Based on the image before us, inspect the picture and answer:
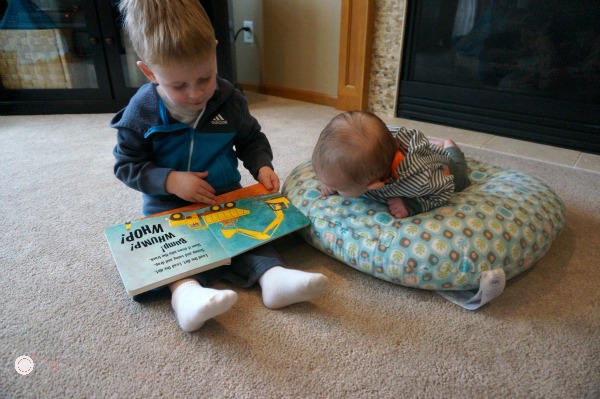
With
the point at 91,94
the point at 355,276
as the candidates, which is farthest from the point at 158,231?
the point at 91,94

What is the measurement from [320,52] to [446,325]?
5.72ft

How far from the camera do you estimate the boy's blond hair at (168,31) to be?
748 mm

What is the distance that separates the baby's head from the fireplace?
3.80 ft

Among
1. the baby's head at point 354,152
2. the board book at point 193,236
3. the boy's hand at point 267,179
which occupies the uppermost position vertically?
the baby's head at point 354,152

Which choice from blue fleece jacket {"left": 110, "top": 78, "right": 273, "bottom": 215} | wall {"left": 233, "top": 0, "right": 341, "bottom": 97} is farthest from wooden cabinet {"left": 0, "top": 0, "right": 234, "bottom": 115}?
blue fleece jacket {"left": 110, "top": 78, "right": 273, "bottom": 215}

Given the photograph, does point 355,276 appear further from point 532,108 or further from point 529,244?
point 532,108

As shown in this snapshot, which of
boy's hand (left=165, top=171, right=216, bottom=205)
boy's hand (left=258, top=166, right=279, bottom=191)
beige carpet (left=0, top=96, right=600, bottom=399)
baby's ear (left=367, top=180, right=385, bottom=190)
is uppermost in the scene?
baby's ear (left=367, top=180, right=385, bottom=190)

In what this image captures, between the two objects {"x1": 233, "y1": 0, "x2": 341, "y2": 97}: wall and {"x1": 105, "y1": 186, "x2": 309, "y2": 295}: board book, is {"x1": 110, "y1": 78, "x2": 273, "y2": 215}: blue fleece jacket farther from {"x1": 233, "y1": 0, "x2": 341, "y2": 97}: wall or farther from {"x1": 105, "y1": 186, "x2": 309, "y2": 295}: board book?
{"x1": 233, "y1": 0, "x2": 341, "y2": 97}: wall

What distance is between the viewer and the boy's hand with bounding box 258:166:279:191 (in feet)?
3.34

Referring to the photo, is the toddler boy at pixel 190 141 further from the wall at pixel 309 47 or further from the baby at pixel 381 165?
the wall at pixel 309 47

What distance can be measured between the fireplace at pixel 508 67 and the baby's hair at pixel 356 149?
1.17m

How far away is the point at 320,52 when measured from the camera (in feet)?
7.20

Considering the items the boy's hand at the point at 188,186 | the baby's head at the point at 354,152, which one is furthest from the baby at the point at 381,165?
the boy's hand at the point at 188,186

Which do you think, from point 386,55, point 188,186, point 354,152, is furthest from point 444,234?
point 386,55
